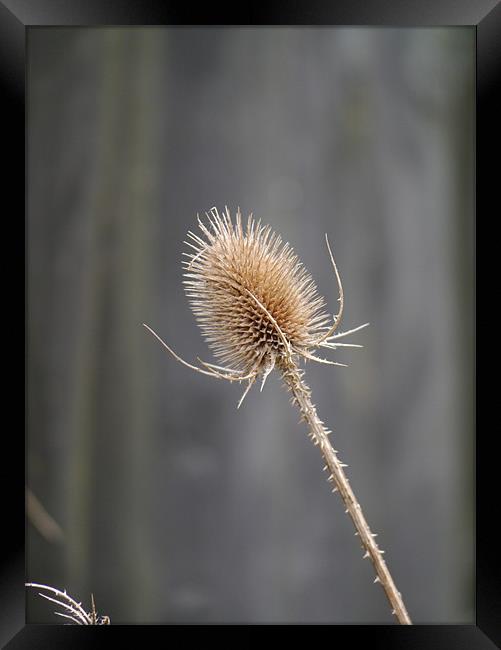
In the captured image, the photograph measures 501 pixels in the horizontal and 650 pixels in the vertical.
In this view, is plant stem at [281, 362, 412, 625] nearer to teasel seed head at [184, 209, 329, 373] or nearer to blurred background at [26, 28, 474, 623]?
teasel seed head at [184, 209, 329, 373]

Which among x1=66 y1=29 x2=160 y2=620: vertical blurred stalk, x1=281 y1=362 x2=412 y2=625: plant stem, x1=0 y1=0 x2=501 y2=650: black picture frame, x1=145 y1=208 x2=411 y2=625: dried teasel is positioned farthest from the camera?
x1=66 y1=29 x2=160 y2=620: vertical blurred stalk

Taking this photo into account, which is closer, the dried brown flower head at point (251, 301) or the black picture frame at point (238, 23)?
the dried brown flower head at point (251, 301)

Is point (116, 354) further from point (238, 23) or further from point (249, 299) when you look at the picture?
point (238, 23)

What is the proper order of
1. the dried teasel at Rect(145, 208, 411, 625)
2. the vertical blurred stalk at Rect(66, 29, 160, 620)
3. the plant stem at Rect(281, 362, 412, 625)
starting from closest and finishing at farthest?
the plant stem at Rect(281, 362, 412, 625) → the dried teasel at Rect(145, 208, 411, 625) → the vertical blurred stalk at Rect(66, 29, 160, 620)

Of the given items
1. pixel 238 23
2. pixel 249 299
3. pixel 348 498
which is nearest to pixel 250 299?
pixel 249 299

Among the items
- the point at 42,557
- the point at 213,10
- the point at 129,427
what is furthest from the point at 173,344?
the point at 213,10

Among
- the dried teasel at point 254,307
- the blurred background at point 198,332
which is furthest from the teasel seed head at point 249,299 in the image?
the blurred background at point 198,332

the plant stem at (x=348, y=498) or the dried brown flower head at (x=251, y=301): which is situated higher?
the dried brown flower head at (x=251, y=301)

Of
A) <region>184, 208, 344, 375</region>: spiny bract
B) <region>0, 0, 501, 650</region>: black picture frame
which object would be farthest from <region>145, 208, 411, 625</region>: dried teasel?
<region>0, 0, 501, 650</region>: black picture frame

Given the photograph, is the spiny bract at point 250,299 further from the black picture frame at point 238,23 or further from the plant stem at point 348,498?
the black picture frame at point 238,23
